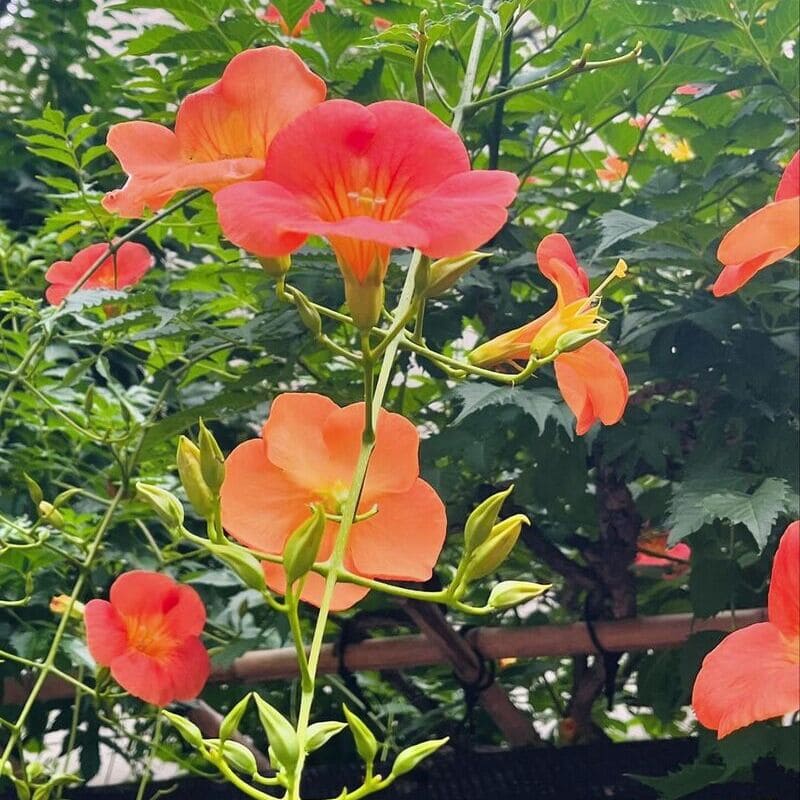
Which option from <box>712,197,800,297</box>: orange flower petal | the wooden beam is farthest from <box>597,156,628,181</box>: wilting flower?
<box>712,197,800,297</box>: orange flower petal

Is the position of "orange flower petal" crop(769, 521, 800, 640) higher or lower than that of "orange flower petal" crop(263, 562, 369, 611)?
higher

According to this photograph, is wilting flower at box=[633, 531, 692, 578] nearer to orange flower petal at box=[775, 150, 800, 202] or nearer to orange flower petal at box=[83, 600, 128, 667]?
orange flower petal at box=[83, 600, 128, 667]

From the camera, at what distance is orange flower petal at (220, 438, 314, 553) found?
15.8 inches

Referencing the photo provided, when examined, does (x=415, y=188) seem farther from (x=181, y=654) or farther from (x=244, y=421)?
(x=244, y=421)

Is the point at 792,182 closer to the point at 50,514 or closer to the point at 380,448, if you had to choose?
the point at 380,448

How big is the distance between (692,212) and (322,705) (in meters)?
0.72

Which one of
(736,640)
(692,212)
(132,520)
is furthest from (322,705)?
(736,640)

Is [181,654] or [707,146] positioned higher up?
[707,146]

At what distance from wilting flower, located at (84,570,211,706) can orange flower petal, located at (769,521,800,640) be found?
0.52 m

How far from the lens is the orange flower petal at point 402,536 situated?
15.7 inches

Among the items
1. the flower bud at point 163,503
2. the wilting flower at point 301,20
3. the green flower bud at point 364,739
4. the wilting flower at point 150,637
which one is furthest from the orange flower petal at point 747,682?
the wilting flower at point 301,20

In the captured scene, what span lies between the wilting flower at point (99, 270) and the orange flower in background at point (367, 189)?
0.52 m

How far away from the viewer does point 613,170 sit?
44.6 inches

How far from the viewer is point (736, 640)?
13.3 inches
